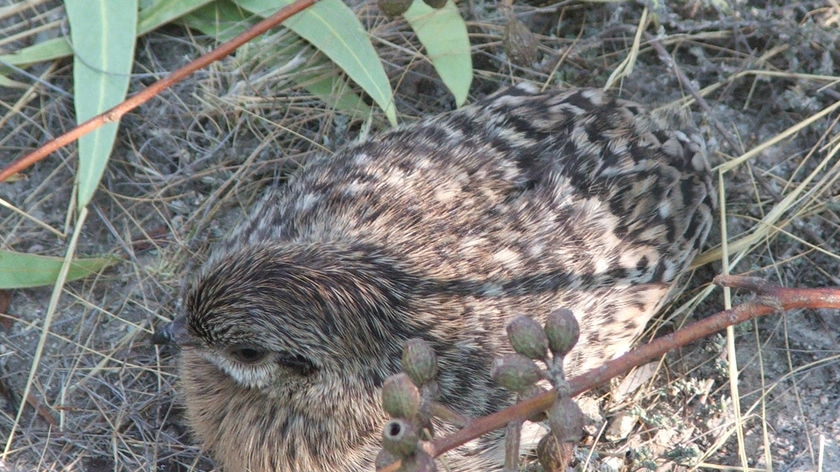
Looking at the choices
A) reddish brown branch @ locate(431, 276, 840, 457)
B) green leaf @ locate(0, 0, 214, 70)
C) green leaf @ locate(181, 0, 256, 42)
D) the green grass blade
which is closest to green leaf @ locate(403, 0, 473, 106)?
the green grass blade

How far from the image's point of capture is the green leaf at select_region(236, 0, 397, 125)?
14.4 ft

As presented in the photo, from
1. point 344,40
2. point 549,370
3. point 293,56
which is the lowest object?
point 293,56

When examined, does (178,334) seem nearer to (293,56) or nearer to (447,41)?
(293,56)

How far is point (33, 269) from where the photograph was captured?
13.7ft

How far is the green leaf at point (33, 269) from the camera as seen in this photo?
4152 millimetres

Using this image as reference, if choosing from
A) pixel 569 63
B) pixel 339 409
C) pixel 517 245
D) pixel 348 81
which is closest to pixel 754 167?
pixel 569 63

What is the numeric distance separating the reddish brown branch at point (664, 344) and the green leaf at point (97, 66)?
8.16 feet

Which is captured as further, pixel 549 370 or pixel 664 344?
pixel 664 344

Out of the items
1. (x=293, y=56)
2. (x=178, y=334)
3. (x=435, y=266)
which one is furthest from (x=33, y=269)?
(x=435, y=266)

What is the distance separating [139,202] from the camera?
14.4 feet

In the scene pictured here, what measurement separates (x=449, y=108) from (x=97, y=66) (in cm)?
156

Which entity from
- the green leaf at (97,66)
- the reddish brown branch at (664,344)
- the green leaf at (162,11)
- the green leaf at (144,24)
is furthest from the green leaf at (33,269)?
the reddish brown branch at (664,344)

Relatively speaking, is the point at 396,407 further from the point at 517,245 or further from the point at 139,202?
the point at 139,202

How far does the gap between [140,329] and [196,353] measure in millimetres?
684
